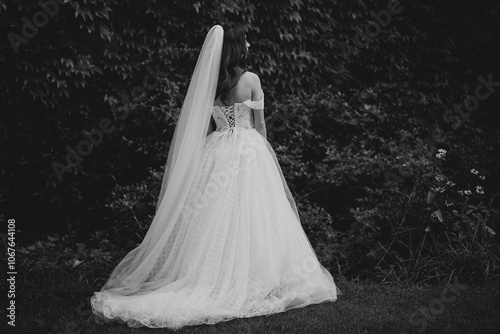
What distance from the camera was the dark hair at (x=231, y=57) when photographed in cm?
375

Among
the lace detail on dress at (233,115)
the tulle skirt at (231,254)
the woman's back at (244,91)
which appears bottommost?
the tulle skirt at (231,254)

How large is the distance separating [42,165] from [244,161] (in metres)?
2.58

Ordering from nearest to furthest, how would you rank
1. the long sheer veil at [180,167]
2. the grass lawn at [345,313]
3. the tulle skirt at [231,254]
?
the grass lawn at [345,313]
the tulle skirt at [231,254]
the long sheer veil at [180,167]

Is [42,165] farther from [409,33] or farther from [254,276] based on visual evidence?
[409,33]

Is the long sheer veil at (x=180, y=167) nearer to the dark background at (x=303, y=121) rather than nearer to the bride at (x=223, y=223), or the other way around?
the bride at (x=223, y=223)

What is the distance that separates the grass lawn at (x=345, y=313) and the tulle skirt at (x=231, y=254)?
0.34 ft

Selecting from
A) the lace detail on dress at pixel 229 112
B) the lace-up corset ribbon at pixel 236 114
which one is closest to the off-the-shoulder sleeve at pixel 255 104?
the lace-up corset ribbon at pixel 236 114

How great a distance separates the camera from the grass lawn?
3205 millimetres

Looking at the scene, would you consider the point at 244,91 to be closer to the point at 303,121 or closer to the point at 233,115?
the point at 233,115

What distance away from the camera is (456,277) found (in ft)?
13.2
